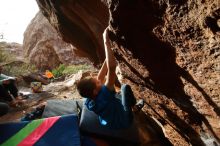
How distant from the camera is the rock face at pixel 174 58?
2.31 metres

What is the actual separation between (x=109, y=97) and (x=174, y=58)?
3.89 feet

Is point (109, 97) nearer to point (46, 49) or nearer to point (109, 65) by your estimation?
point (109, 65)

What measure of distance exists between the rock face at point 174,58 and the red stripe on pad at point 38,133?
5.36ft

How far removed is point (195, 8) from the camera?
216 centimetres

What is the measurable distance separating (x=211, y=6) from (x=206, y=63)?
0.71m

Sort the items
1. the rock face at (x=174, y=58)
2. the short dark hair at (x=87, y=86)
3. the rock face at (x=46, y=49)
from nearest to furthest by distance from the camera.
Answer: the rock face at (x=174, y=58) → the short dark hair at (x=87, y=86) → the rock face at (x=46, y=49)

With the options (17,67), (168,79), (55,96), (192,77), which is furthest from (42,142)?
(17,67)

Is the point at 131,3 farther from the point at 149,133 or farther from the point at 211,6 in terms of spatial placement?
the point at 149,133

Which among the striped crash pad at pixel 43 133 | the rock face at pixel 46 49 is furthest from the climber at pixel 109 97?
the rock face at pixel 46 49

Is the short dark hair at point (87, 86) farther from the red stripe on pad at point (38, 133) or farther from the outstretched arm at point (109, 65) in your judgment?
the red stripe on pad at point (38, 133)

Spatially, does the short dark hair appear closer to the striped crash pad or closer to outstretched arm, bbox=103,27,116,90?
outstretched arm, bbox=103,27,116,90

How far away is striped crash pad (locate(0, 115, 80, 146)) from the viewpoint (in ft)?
14.5

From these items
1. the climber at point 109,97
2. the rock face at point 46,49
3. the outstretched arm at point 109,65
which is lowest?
the climber at point 109,97

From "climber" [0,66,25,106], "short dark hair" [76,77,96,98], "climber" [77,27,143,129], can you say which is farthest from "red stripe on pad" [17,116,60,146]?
"climber" [0,66,25,106]
